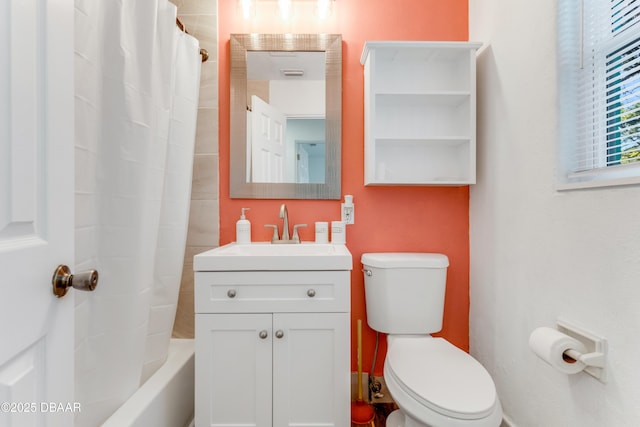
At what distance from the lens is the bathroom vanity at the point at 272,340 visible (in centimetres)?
130

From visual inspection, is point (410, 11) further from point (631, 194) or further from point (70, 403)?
point (70, 403)

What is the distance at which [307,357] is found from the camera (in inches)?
52.0

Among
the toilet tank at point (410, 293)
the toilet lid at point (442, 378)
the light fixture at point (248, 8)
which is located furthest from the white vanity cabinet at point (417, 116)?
the toilet lid at point (442, 378)

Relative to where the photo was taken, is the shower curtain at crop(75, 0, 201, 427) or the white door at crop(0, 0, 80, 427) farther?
the shower curtain at crop(75, 0, 201, 427)

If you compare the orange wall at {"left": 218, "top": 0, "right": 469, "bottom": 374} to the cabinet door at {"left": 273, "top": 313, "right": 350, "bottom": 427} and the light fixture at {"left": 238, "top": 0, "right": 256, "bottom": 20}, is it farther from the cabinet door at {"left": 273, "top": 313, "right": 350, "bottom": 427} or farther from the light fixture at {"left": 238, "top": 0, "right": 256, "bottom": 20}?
the cabinet door at {"left": 273, "top": 313, "right": 350, "bottom": 427}

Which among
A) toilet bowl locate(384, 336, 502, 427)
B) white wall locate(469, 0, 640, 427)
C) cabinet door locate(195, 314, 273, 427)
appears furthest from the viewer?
cabinet door locate(195, 314, 273, 427)

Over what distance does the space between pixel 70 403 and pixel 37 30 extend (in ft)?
2.49

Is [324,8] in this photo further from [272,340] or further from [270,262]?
[272,340]

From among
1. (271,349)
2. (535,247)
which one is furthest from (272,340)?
(535,247)

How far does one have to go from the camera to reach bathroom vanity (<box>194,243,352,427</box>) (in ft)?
4.28

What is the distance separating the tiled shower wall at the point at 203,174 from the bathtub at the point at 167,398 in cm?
22

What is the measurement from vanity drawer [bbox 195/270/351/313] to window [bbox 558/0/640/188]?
35.4 inches

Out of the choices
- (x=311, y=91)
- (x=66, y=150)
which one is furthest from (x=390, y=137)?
(x=66, y=150)

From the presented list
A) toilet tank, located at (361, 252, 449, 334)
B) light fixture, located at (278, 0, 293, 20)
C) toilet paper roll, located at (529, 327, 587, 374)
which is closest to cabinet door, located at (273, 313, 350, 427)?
toilet tank, located at (361, 252, 449, 334)
